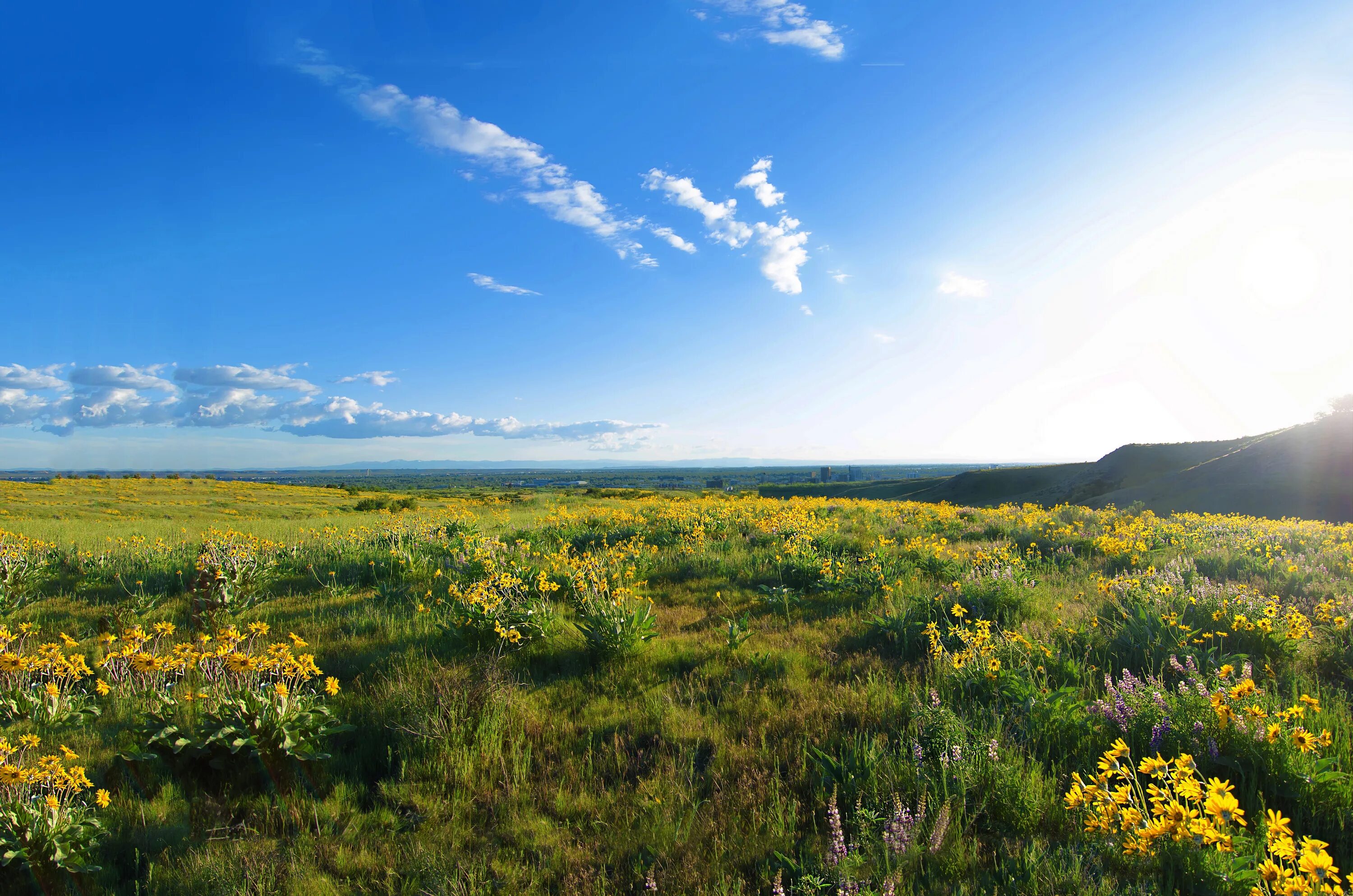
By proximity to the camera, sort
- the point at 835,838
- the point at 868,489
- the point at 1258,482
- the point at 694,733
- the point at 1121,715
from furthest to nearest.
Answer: the point at 868,489 → the point at 1258,482 → the point at 694,733 → the point at 1121,715 → the point at 835,838

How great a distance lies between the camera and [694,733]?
4.06 meters

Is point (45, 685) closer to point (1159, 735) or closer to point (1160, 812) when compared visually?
point (1160, 812)

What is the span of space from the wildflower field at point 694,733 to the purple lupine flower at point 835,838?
21mm

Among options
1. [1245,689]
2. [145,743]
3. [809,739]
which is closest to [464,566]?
[145,743]

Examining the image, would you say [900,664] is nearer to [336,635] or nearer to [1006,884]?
[1006,884]

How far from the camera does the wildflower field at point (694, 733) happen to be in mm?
2809

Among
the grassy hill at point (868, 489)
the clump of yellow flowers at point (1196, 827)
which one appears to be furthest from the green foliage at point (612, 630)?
the grassy hill at point (868, 489)

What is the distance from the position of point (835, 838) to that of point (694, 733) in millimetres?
1450

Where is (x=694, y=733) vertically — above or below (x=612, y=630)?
below

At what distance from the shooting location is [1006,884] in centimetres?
263

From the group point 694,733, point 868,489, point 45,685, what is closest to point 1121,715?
point 694,733

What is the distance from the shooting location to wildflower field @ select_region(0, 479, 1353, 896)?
2809 millimetres

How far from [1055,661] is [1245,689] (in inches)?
71.5

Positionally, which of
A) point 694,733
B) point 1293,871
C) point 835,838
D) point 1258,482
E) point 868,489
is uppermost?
point 1258,482
